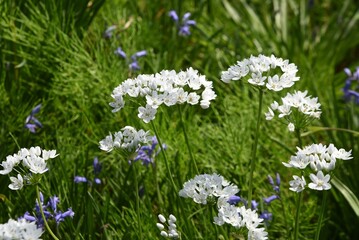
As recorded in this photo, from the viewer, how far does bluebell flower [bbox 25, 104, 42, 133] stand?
8.91 feet

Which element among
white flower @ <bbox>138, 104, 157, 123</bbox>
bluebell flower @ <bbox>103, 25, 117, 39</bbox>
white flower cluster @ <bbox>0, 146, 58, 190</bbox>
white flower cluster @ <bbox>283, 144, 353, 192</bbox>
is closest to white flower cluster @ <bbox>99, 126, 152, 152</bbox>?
white flower @ <bbox>138, 104, 157, 123</bbox>

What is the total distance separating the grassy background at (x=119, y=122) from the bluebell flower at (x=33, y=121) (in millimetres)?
43

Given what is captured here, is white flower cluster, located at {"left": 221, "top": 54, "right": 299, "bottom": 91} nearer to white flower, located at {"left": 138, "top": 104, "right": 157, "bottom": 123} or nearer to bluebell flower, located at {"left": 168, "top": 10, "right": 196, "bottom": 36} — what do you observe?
white flower, located at {"left": 138, "top": 104, "right": 157, "bottom": 123}

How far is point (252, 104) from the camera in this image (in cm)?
310

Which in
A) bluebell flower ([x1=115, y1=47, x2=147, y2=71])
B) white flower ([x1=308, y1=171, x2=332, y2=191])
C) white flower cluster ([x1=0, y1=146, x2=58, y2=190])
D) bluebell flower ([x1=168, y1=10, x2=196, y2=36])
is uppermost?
bluebell flower ([x1=168, y1=10, x2=196, y2=36])

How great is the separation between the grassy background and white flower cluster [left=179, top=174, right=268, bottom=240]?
15.6 inches

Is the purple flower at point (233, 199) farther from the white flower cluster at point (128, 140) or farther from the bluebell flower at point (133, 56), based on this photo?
the bluebell flower at point (133, 56)

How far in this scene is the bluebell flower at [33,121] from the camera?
2715mm

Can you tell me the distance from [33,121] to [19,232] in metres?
1.33

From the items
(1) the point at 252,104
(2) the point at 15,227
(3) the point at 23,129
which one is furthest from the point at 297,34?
(2) the point at 15,227

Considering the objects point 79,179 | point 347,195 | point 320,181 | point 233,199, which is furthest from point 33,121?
point 320,181

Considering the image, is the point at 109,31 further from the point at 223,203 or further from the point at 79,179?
the point at 223,203

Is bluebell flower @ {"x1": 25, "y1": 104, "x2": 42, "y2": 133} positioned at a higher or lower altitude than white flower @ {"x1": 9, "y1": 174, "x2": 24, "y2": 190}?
higher

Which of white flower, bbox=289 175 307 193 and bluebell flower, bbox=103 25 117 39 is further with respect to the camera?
bluebell flower, bbox=103 25 117 39
